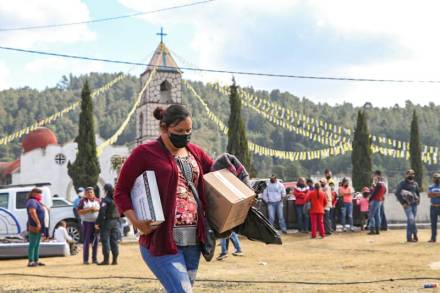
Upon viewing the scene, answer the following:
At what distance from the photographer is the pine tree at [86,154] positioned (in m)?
40.1

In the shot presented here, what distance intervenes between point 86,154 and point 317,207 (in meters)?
22.6

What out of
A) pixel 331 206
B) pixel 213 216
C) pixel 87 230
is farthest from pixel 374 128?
pixel 213 216

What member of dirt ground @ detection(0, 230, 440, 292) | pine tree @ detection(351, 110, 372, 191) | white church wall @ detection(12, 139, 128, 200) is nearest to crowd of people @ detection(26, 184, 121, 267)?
dirt ground @ detection(0, 230, 440, 292)

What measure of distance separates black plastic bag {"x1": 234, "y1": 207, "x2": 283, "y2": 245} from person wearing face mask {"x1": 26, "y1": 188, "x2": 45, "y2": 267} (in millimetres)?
9954

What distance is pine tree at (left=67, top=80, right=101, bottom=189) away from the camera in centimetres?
4009

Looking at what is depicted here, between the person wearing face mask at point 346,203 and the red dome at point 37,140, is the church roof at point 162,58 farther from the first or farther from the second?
the person wearing face mask at point 346,203

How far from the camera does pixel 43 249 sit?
1762cm

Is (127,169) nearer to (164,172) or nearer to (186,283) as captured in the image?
(164,172)

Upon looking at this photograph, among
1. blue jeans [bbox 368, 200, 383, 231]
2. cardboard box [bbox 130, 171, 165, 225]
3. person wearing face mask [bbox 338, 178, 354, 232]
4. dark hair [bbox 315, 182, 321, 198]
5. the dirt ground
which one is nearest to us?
cardboard box [bbox 130, 171, 165, 225]

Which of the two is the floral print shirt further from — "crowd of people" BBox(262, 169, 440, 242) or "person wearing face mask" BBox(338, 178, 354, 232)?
"person wearing face mask" BBox(338, 178, 354, 232)

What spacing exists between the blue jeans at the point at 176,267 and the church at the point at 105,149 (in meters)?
43.5

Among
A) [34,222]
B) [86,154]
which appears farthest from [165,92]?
[34,222]

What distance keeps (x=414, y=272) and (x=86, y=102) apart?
103 ft

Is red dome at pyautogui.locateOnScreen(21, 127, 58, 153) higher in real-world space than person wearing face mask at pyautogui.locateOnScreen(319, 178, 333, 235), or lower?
higher
